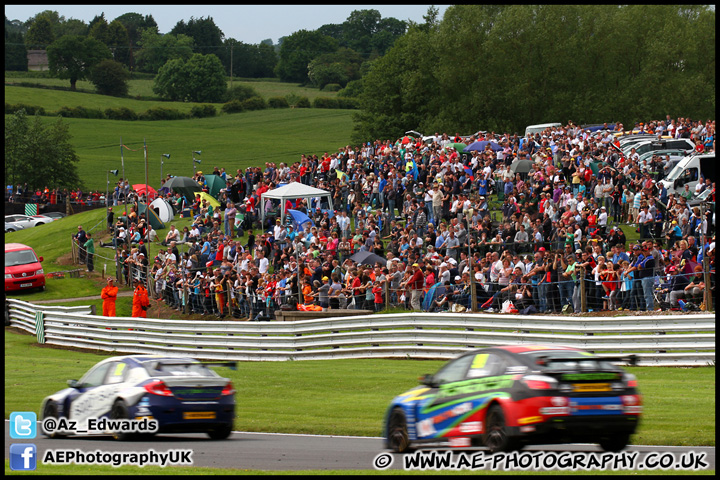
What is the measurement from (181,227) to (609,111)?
4022 centimetres

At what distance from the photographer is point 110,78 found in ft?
427

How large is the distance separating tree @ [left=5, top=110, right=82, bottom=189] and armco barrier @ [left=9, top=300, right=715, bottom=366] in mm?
55100

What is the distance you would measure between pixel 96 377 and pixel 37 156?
71880 mm

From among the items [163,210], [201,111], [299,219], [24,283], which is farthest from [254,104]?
[299,219]

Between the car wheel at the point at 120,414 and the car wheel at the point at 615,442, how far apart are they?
19.6 ft

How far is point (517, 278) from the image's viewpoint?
2214cm

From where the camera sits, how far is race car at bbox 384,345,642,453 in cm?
991

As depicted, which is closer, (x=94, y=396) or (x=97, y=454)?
(x=97, y=454)

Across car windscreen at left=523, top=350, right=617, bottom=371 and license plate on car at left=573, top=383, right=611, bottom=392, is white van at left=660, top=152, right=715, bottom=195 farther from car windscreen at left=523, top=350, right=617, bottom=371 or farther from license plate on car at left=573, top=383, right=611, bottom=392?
license plate on car at left=573, top=383, right=611, bottom=392

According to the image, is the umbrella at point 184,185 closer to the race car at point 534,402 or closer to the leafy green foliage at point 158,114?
the race car at point 534,402

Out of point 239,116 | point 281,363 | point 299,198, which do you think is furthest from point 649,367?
point 239,116

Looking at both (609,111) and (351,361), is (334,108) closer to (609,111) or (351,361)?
(609,111)

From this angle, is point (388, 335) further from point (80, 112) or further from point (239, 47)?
point (239, 47)

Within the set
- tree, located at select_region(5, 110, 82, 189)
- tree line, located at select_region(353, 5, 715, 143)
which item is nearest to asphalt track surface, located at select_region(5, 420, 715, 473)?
tree line, located at select_region(353, 5, 715, 143)
